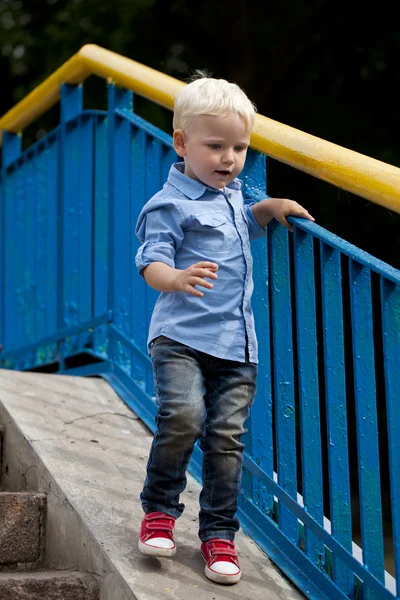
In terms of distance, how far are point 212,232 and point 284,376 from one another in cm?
45

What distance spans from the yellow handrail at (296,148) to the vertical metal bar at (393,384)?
0.20 meters

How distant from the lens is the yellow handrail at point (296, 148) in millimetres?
2367

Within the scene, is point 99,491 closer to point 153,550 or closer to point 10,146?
point 153,550

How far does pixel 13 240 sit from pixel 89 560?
262cm

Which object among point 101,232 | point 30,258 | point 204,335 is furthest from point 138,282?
point 30,258

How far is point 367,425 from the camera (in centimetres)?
240

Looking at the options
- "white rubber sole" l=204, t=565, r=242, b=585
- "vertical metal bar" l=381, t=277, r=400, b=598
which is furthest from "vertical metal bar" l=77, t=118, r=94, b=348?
"vertical metal bar" l=381, t=277, r=400, b=598

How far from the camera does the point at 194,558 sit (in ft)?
8.45

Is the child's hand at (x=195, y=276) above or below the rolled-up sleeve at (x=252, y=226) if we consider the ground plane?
below

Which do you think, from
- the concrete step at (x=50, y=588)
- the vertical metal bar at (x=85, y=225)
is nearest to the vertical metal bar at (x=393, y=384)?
the concrete step at (x=50, y=588)

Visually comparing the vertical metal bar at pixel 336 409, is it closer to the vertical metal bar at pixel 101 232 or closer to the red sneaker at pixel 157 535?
the red sneaker at pixel 157 535

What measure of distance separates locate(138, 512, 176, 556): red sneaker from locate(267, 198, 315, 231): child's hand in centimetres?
82

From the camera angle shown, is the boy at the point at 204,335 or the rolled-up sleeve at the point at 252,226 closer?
the boy at the point at 204,335

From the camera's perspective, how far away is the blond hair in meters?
2.51
